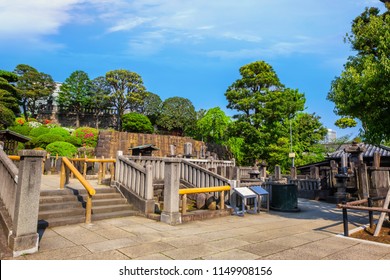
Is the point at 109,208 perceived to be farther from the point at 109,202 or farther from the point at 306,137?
A: the point at 306,137

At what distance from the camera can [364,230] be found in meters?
7.09

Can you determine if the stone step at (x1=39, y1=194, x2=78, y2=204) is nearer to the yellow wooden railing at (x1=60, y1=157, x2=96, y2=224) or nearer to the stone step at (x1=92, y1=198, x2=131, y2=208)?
the stone step at (x1=92, y1=198, x2=131, y2=208)

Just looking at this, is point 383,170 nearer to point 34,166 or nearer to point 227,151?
point 34,166

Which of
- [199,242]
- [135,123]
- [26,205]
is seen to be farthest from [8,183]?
[135,123]

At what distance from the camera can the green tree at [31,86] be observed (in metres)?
45.3

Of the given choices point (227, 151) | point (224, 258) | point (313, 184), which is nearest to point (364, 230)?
point (224, 258)

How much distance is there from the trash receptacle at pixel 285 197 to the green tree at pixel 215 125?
30.4 meters

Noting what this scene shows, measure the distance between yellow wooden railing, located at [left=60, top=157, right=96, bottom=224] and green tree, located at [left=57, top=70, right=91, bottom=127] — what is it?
147 ft

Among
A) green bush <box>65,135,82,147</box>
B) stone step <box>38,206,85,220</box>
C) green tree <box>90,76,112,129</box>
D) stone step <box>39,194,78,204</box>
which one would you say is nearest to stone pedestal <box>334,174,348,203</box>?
stone step <box>38,206,85,220</box>

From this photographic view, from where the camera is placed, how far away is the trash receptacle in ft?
35.1

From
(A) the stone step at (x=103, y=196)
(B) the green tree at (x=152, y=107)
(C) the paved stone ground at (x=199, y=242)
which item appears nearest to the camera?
(C) the paved stone ground at (x=199, y=242)

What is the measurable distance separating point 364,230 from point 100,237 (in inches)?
267

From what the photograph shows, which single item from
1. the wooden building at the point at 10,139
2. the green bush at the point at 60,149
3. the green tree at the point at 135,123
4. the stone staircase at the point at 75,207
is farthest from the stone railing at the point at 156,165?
the green tree at the point at 135,123

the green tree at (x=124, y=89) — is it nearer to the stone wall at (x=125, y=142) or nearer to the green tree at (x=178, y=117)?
the green tree at (x=178, y=117)
